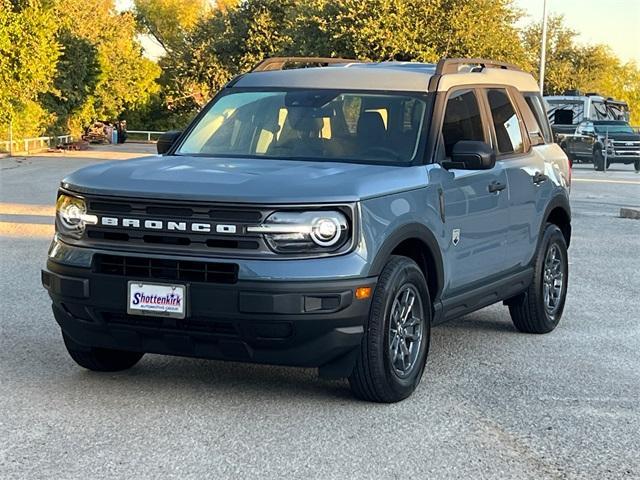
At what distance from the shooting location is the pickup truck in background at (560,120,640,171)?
38469 mm

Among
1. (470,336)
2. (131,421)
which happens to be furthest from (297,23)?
(131,421)

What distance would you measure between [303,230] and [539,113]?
390 cm

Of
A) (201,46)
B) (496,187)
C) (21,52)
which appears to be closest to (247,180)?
(496,187)

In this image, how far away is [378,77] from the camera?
727cm

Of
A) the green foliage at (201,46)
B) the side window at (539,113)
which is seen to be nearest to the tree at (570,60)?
the green foliage at (201,46)

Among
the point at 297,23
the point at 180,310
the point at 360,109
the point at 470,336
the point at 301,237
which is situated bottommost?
the point at 470,336

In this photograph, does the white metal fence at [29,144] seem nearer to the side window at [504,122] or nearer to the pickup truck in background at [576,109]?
the pickup truck in background at [576,109]

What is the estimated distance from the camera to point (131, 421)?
224 inches

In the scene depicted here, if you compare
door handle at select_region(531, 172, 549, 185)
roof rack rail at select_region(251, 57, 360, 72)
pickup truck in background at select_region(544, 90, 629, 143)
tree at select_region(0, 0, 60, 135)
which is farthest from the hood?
pickup truck in background at select_region(544, 90, 629, 143)

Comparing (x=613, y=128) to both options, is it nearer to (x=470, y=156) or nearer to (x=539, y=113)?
(x=539, y=113)

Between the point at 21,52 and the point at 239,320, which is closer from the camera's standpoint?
the point at 239,320

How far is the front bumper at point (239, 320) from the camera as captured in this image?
5.60 metres

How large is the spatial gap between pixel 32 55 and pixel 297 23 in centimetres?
1025

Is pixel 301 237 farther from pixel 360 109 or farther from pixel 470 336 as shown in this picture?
pixel 470 336
